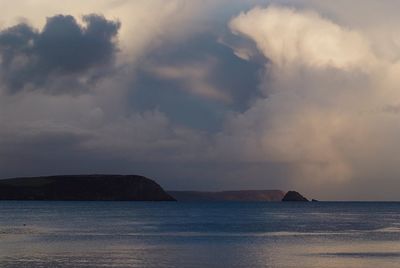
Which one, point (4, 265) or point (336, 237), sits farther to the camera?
point (336, 237)

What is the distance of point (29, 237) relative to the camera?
304ft

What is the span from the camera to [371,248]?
7794cm

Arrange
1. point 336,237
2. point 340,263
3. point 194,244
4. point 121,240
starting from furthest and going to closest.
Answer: point 336,237
point 121,240
point 194,244
point 340,263

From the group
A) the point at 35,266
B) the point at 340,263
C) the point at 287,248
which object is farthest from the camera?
the point at 287,248

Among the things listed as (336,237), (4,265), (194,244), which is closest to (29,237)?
(194,244)

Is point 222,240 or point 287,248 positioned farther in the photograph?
point 222,240

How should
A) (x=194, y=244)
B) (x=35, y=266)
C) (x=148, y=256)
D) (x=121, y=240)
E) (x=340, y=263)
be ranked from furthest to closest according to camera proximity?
(x=121, y=240)
(x=194, y=244)
(x=148, y=256)
(x=340, y=263)
(x=35, y=266)

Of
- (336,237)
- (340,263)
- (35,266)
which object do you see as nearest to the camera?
(35,266)

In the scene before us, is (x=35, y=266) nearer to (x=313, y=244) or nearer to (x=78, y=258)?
(x=78, y=258)

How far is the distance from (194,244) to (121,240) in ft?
36.8

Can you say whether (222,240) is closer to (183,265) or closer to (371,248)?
(371,248)

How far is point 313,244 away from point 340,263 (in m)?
21.0

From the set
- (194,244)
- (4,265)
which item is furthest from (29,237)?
(4,265)

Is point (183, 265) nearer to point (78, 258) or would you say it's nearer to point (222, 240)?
point (78, 258)
